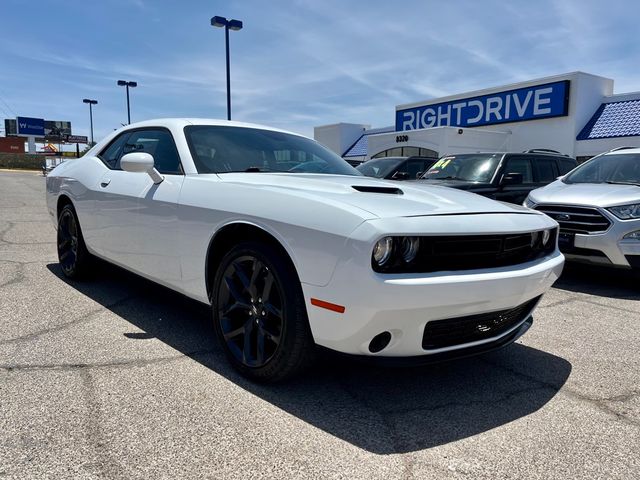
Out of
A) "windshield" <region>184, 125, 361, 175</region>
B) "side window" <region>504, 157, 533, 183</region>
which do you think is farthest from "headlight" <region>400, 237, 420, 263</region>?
"side window" <region>504, 157, 533, 183</region>

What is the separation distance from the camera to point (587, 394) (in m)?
2.82

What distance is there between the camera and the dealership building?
1739 centimetres

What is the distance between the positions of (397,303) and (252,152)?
6.16 ft

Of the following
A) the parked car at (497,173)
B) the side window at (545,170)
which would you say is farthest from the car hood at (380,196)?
the side window at (545,170)

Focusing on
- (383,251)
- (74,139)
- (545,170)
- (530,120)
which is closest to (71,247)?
(383,251)

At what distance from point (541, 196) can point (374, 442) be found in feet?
15.4

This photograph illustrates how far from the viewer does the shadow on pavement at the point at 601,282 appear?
17.3ft

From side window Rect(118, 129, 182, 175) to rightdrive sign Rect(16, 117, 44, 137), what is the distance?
80130 mm

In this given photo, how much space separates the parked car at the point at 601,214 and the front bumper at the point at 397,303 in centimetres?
328

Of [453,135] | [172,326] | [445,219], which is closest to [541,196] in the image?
[445,219]

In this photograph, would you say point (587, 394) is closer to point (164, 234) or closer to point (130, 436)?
point (130, 436)

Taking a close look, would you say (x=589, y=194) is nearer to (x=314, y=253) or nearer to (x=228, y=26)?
(x=314, y=253)

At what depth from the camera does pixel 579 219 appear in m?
5.45

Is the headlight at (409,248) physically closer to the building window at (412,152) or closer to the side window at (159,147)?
the side window at (159,147)
